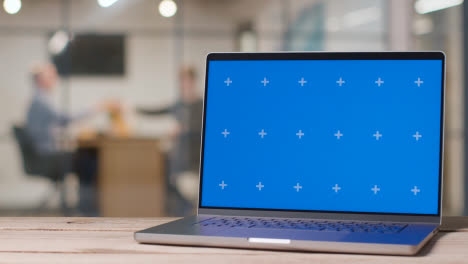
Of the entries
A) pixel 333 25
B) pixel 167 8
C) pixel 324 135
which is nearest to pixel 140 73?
pixel 167 8

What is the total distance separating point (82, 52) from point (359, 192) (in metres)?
5.71

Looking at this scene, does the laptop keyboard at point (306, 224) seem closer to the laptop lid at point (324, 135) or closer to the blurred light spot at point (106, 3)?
the laptop lid at point (324, 135)

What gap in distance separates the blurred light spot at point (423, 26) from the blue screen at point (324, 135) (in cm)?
589

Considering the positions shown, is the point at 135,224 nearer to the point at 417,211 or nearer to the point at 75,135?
the point at 417,211

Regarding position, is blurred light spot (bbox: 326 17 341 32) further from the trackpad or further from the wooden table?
the trackpad

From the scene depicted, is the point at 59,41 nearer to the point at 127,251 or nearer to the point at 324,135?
the point at 324,135

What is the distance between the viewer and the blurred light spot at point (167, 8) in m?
6.46

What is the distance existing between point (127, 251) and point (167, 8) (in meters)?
5.86

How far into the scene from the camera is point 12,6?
641 cm

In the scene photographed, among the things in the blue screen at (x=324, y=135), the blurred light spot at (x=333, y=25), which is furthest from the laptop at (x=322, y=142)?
the blurred light spot at (x=333, y=25)

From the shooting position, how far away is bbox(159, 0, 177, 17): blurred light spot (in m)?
6.46

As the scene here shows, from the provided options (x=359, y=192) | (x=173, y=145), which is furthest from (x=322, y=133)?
(x=173, y=145)

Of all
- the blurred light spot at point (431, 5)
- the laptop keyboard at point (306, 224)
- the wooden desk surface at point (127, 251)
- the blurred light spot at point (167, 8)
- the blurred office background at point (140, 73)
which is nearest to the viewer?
the wooden desk surface at point (127, 251)

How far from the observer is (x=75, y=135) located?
21.0ft
